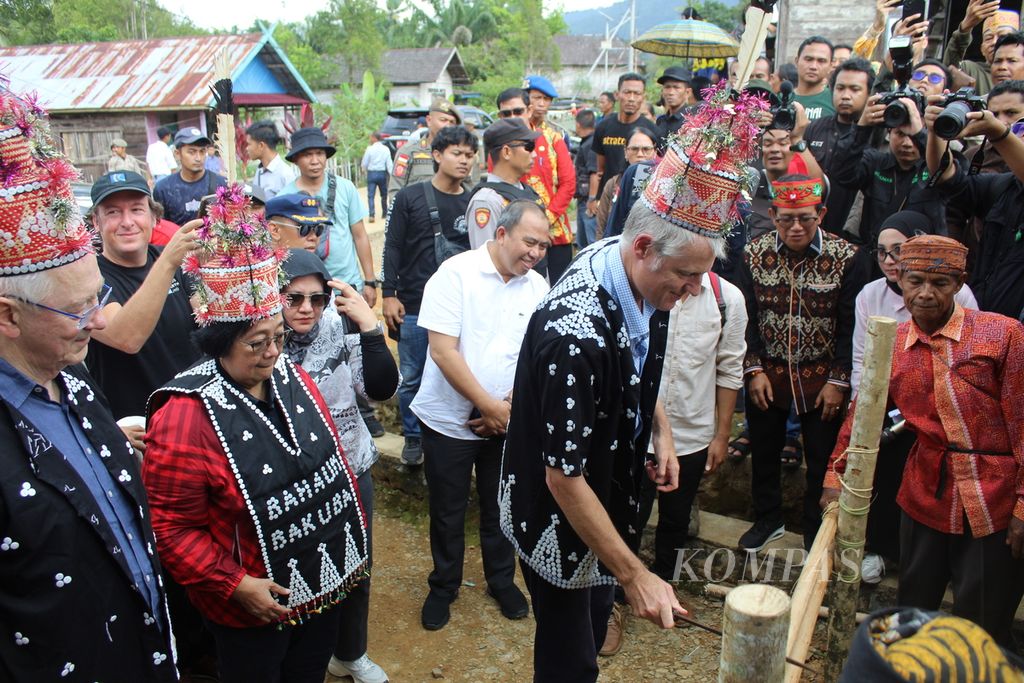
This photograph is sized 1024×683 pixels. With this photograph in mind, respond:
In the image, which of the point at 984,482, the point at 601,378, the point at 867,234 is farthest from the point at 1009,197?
the point at 601,378

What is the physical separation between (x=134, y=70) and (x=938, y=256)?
21016 mm

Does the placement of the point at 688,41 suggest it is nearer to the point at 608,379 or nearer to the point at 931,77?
the point at 931,77

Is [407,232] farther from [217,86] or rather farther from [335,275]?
[217,86]

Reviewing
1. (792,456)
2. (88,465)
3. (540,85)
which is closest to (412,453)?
(792,456)

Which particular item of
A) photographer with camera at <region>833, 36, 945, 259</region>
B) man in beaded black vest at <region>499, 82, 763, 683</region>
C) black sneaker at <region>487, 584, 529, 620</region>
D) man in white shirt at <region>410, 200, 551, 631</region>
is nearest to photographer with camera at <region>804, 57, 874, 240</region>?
photographer with camera at <region>833, 36, 945, 259</region>

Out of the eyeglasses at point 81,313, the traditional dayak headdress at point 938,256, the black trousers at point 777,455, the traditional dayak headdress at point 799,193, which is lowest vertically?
the black trousers at point 777,455

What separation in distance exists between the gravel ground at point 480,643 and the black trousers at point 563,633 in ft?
3.84

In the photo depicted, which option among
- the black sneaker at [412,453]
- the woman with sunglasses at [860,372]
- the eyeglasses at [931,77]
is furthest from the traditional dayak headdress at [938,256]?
the black sneaker at [412,453]

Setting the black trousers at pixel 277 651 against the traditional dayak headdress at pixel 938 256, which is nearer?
the black trousers at pixel 277 651

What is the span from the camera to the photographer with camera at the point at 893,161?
3971 mm

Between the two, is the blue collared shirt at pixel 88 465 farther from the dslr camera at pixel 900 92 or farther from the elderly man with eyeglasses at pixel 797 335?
the dslr camera at pixel 900 92

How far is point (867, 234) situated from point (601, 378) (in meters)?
3.15

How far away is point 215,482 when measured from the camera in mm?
2273

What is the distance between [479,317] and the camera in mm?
3576
